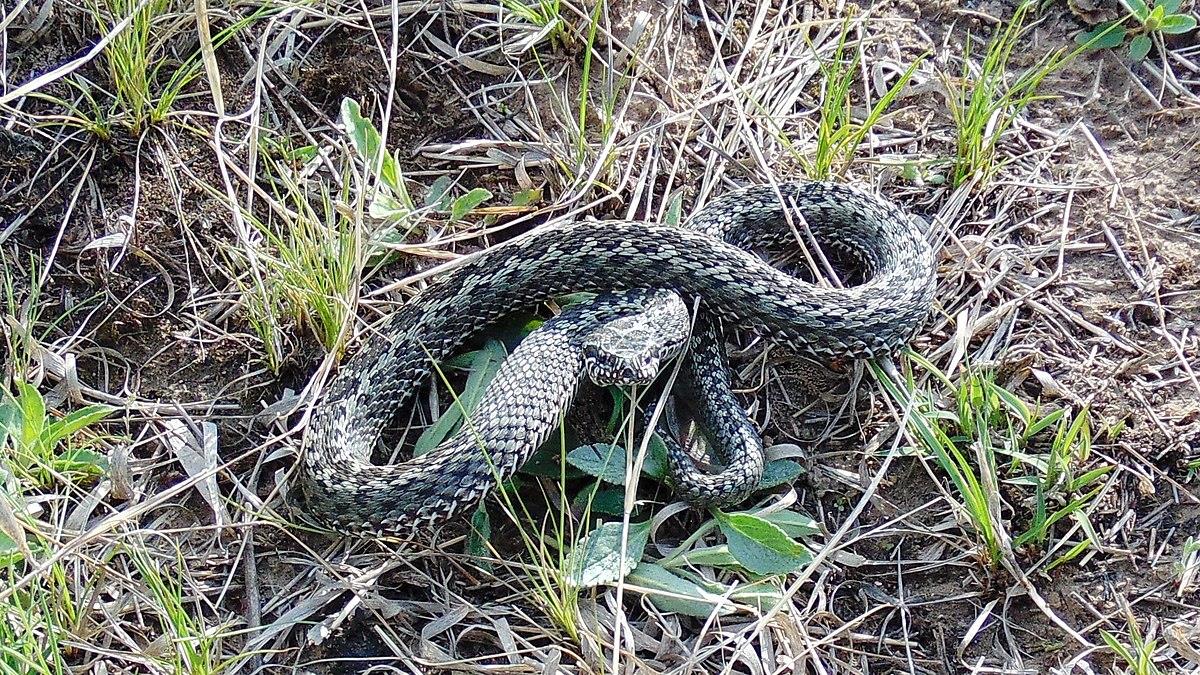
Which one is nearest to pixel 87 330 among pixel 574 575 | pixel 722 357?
pixel 574 575

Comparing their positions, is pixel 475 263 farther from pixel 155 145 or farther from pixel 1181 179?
pixel 1181 179

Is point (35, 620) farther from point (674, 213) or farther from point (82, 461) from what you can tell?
point (674, 213)

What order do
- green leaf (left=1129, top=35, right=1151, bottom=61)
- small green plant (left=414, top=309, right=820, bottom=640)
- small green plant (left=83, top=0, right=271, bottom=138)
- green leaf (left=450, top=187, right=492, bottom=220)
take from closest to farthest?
1. small green plant (left=414, top=309, right=820, bottom=640)
2. small green plant (left=83, top=0, right=271, bottom=138)
3. green leaf (left=450, top=187, right=492, bottom=220)
4. green leaf (left=1129, top=35, right=1151, bottom=61)

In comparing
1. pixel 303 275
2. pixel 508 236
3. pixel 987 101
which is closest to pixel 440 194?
pixel 508 236

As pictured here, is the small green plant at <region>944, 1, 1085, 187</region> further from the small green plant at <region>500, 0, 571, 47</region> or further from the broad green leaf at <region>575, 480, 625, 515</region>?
the broad green leaf at <region>575, 480, 625, 515</region>

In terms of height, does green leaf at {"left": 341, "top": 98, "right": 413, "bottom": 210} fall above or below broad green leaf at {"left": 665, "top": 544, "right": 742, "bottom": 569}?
above

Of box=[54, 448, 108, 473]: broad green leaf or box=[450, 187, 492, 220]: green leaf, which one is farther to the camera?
box=[450, 187, 492, 220]: green leaf

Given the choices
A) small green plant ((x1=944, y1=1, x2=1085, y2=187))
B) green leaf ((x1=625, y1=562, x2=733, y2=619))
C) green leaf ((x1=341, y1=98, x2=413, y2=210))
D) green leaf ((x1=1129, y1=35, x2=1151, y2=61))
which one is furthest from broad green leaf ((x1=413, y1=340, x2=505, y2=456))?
green leaf ((x1=1129, y1=35, x2=1151, y2=61))
